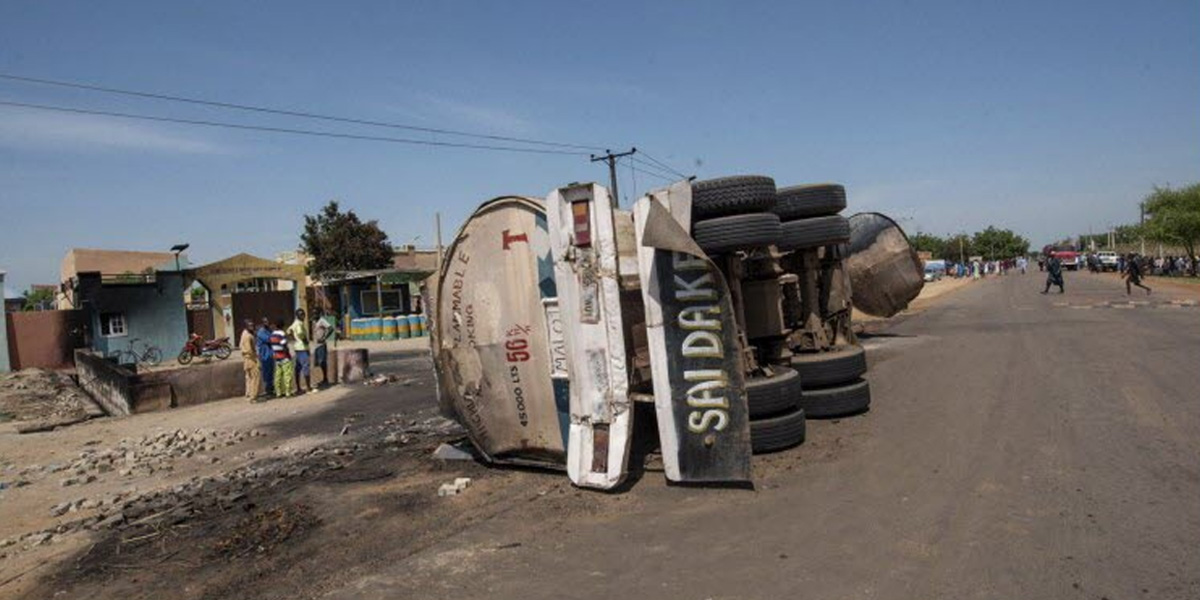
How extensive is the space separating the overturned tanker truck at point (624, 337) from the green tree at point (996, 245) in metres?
139

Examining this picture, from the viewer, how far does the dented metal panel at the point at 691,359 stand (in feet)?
17.4

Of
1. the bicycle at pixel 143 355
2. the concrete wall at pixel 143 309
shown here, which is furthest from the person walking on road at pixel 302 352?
the concrete wall at pixel 143 309

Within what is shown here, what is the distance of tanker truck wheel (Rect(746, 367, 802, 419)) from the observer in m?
6.16

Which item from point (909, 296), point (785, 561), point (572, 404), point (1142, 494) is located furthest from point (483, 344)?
point (909, 296)

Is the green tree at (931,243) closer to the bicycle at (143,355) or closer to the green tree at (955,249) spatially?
the green tree at (955,249)

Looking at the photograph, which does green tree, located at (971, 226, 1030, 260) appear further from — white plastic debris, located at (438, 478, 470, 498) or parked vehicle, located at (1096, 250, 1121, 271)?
white plastic debris, located at (438, 478, 470, 498)

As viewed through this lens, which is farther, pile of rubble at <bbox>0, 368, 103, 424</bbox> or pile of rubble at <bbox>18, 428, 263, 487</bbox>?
pile of rubble at <bbox>0, 368, 103, 424</bbox>

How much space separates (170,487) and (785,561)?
6.28m

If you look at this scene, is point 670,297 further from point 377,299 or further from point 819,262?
point 377,299

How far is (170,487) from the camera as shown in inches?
284

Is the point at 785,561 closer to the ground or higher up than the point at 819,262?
closer to the ground

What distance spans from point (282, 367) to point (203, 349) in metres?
16.6

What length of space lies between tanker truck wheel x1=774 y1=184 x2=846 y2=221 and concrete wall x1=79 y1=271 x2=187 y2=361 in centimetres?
2672

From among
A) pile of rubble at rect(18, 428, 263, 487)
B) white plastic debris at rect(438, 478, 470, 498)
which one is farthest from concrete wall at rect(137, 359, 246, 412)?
white plastic debris at rect(438, 478, 470, 498)
